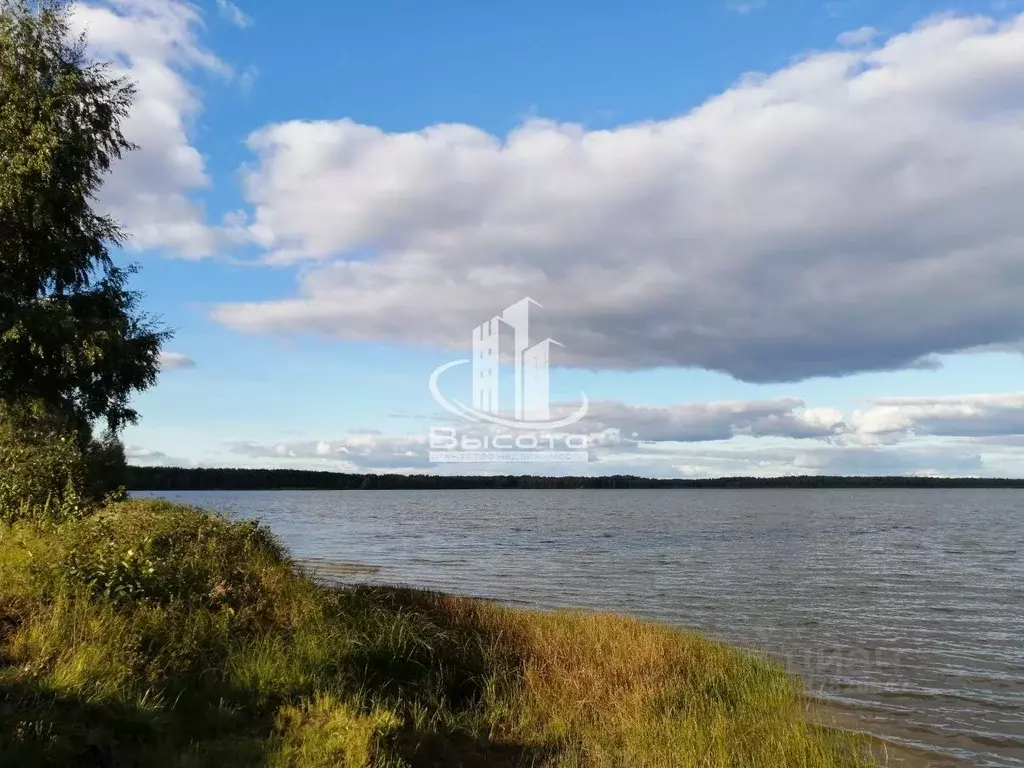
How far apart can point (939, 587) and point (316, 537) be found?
35057 millimetres

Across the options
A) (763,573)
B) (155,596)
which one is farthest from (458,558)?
(155,596)

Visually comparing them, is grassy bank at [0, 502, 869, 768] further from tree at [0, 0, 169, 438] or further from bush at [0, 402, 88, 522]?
tree at [0, 0, 169, 438]

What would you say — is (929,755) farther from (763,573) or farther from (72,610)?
(763,573)

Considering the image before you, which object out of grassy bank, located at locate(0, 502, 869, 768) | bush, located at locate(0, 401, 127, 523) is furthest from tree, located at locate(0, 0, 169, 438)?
grassy bank, located at locate(0, 502, 869, 768)

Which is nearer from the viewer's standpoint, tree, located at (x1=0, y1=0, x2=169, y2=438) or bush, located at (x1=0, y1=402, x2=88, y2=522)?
bush, located at (x1=0, y1=402, x2=88, y2=522)

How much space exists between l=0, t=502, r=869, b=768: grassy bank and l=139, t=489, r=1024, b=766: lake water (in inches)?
91.1

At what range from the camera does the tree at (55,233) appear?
20.8 meters

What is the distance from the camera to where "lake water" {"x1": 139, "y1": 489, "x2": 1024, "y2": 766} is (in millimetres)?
12594

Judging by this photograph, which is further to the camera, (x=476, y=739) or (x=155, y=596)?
(x=155, y=596)

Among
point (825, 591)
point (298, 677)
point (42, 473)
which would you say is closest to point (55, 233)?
point (42, 473)

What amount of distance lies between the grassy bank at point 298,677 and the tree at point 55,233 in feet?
36.0

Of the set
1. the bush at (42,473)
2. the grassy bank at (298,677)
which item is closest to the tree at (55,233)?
the bush at (42,473)

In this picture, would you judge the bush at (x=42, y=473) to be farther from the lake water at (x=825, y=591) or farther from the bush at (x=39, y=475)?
the lake water at (x=825, y=591)

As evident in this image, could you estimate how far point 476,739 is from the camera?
28.9 ft
